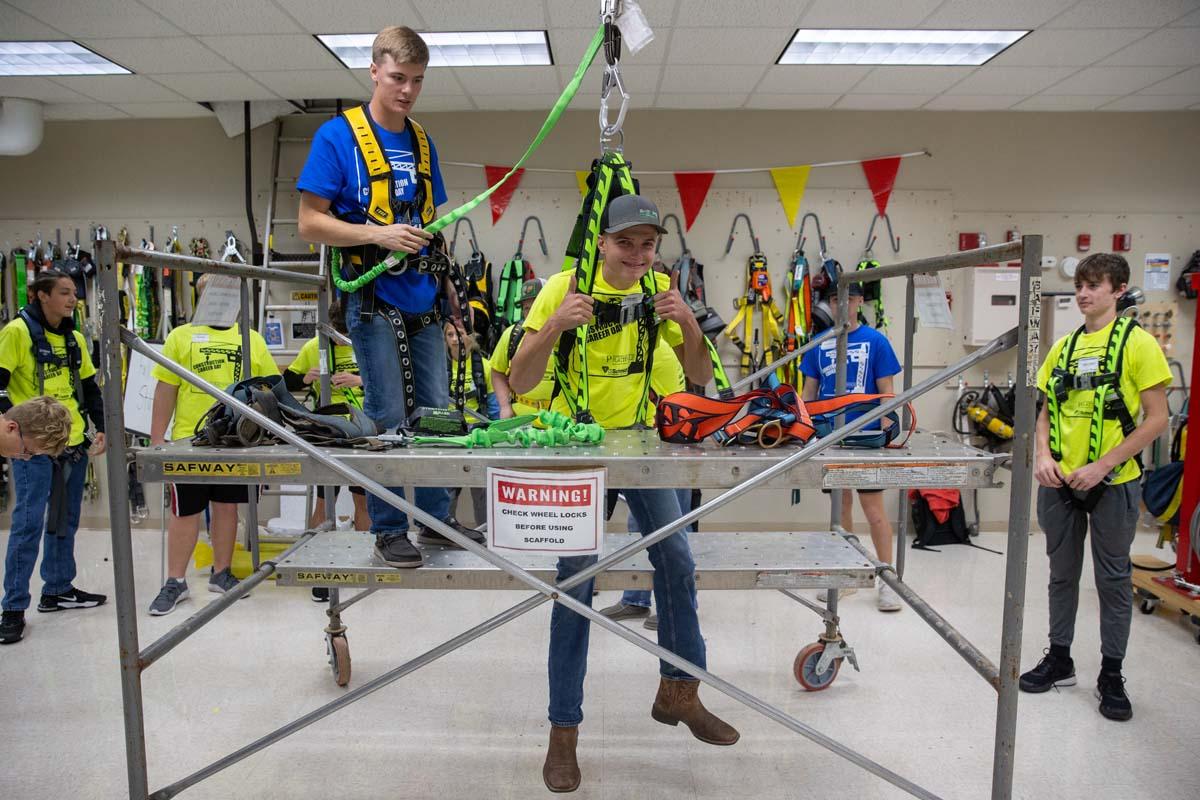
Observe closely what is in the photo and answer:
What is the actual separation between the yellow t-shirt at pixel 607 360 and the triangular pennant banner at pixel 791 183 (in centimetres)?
392

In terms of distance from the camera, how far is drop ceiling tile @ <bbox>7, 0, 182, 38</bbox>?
12.8 ft

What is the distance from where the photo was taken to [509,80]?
5098 mm

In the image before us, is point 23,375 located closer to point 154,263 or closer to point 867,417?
point 154,263

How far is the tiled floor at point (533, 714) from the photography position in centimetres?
246

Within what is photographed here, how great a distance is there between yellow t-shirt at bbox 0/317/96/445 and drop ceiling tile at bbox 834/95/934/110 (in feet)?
17.5

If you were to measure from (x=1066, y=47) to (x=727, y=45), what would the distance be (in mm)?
2069

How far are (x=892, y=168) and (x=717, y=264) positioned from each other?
1552 millimetres

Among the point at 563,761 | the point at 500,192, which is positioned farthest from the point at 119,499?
the point at 500,192

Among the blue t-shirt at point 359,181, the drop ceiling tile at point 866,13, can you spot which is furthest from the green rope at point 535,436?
the drop ceiling tile at point 866,13

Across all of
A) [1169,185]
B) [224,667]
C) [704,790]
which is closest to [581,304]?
[704,790]

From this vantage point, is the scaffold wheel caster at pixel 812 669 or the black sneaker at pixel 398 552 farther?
the scaffold wheel caster at pixel 812 669

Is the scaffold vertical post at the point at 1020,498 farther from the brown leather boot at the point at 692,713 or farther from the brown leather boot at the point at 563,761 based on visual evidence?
the brown leather boot at the point at 563,761

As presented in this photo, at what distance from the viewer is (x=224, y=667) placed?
3344mm

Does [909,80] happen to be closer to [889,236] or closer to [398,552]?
[889,236]
